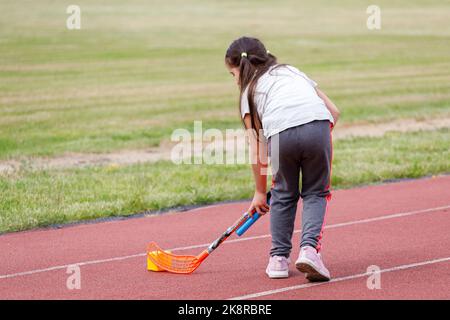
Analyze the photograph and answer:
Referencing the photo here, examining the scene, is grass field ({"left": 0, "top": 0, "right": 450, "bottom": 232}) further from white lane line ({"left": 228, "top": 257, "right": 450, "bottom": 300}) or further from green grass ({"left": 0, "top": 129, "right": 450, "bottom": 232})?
white lane line ({"left": 228, "top": 257, "right": 450, "bottom": 300})

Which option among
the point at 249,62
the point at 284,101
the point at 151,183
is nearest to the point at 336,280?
the point at 284,101

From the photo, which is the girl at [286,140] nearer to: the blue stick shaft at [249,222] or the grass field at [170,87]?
the blue stick shaft at [249,222]

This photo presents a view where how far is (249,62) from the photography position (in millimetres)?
6660

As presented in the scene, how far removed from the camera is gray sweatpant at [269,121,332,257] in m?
6.52

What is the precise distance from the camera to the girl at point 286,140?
6516mm

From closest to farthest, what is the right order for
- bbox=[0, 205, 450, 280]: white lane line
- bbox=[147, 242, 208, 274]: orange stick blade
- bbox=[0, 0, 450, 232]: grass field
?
bbox=[147, 242, 208, 274]: orange stick blade → bbox=[0, 205, 450, 280]: white lane line → bbox=[0, 0, 450, 232]: grass field

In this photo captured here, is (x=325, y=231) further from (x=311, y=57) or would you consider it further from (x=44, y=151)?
(x=311, y=57)

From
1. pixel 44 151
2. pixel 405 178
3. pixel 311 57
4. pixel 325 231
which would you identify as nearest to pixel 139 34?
pixel 311 57

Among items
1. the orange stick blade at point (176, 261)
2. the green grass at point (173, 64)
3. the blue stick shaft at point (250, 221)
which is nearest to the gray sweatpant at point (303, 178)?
the blue stick shaft at point (250, 221)

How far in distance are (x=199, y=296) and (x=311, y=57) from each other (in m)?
23.1

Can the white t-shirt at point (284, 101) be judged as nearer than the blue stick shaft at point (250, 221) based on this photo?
Yes

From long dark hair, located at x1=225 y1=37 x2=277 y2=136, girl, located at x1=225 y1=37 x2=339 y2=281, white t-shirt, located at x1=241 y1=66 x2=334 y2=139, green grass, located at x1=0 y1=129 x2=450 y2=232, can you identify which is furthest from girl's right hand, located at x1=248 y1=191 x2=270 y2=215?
green grass, located at x1=0 y1=129 x2=450 y2=232

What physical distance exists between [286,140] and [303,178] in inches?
14.4

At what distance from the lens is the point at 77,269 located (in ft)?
24.5
